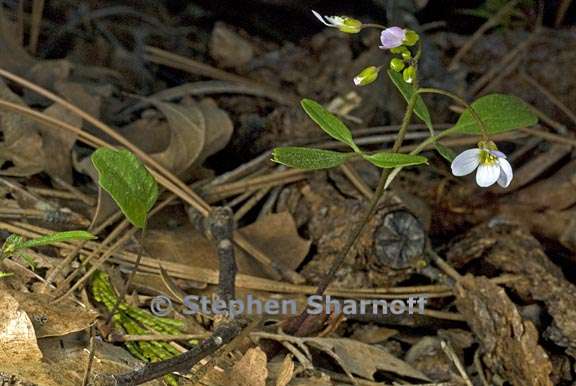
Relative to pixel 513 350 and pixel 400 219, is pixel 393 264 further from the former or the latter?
pixel 513 350

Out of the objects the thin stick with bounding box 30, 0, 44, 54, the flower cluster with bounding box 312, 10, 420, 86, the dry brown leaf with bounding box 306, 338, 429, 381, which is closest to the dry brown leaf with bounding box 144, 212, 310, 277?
the dry brown leaf with bounding box 306, 338, 429, 381

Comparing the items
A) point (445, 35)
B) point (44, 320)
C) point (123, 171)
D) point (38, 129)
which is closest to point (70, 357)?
point (44, 320)

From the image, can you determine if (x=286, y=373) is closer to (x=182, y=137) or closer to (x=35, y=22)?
(x=182, y=137)

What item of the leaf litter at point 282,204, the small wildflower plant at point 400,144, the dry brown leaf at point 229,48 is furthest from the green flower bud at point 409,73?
the dry brown leaf at point 229,48

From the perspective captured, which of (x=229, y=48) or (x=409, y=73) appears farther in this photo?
(x=229, y=48)

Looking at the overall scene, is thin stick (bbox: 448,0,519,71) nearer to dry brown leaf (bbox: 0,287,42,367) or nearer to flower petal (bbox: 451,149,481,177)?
flower petal (bbox: 451,149,481,177)

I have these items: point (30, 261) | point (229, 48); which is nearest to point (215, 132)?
point (229, 48)
